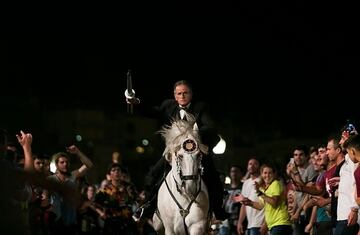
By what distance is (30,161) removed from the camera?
1157cm

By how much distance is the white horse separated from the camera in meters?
14.8

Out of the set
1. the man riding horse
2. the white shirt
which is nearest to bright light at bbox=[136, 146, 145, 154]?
the white shirt

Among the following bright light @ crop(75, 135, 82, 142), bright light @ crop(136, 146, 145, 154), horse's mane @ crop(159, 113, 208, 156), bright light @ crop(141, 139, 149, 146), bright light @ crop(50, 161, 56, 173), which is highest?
bright light @ crop(141, 139, 149, 146)

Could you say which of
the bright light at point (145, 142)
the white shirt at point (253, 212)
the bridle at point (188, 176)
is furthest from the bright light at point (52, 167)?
the bright light at point (145, 142)

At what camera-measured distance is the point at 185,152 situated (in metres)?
14.7

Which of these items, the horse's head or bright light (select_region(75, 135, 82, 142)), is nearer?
the horse's head

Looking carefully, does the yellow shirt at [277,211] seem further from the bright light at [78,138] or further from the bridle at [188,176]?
the bright light at [78,138]

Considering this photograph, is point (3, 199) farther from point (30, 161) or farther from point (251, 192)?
point (251, 192)

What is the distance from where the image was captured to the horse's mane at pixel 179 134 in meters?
14.9

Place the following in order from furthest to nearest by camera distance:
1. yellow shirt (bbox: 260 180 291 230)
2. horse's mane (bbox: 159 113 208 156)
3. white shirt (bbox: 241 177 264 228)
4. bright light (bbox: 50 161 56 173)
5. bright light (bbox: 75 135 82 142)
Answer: bright light (bbox: 75 135 82 142) → white shirt (bbox: 241 177 264 228) → bright light (bbox: 50 161 56 173) → yellow shirt (bbox: 260 180 291 230) → horse's mane (bbox: 159 113 208 156)

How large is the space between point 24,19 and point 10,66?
209 cm

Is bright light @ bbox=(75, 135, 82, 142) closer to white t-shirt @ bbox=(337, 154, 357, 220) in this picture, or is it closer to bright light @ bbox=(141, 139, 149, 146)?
bright light @ bbox=(141, 139, 149, 146)

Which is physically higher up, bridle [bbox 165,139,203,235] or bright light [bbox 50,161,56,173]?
bright light [bbox 50,161,56,173]

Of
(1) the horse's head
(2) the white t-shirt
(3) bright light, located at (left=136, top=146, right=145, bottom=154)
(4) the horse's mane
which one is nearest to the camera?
(2) the white t-shirt
